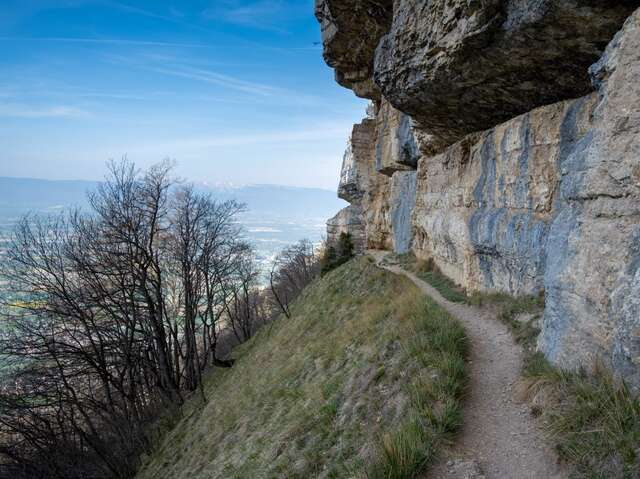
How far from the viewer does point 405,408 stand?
4.88m

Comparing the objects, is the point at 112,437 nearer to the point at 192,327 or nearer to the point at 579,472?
the point at 192,327

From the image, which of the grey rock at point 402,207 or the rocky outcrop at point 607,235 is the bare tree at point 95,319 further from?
the rocky outcrop at point 607,235

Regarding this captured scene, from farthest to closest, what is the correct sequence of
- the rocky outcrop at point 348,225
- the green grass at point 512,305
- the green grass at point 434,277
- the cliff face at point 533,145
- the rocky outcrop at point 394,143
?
1. the rocky outcrop at point 348,225
2. the rocky outcrop at point 394,143
3. the green grass at point 434,277
4. the green grass at point 512,305
5. the cliff face at point 533,145

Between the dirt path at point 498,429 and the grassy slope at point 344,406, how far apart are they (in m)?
0.20

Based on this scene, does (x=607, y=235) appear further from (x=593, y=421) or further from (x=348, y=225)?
(x=348, y=225)

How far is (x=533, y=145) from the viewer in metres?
8.01

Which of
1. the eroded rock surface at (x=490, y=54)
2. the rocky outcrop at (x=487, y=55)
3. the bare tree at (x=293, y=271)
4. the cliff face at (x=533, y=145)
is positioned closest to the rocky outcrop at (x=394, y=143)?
the cliff face at (x=533, y=145)

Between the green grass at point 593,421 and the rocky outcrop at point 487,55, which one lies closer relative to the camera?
the green grass at point 593,421

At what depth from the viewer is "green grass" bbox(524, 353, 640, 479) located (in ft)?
9.87

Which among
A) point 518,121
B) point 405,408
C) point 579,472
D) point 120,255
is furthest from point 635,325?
point 120,255

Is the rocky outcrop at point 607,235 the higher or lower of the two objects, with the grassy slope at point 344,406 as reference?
higher

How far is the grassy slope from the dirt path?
20 cm

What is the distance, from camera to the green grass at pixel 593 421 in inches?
118

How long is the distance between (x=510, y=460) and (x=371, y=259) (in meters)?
16.5
